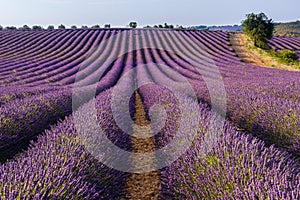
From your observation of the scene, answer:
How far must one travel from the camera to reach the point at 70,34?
3044cm

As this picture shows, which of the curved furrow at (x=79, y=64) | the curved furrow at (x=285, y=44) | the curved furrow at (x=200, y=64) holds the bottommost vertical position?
the curved furrow at (x=79, y=64)

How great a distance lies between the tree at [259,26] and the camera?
24.4 m

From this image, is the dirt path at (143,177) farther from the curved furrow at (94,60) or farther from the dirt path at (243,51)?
the dirt path at (243,51)

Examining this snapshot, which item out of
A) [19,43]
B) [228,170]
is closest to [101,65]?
[19,43]

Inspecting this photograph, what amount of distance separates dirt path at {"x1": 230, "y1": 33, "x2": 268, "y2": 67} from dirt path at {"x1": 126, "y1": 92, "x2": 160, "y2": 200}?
54.9ft

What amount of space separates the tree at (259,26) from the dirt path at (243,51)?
4.77 ft

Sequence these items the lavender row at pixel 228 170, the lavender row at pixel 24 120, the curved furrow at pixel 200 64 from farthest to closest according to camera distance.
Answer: the curved furrow at pixel 200 64 < the lavender row at pixel 24 120 < the lavender row at pixel 228 170

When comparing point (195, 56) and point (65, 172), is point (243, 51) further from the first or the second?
point (65, 172)

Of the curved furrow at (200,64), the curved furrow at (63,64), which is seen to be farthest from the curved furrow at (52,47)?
the curved furrow at (200,64)

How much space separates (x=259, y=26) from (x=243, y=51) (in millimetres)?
2270

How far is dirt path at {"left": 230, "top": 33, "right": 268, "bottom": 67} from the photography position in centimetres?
2184

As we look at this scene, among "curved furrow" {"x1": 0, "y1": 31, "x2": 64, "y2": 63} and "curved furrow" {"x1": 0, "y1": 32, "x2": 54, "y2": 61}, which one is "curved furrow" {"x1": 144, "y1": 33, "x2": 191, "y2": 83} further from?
"curved furrow" {"x1": 0, "y1": 32, "x2": 54, "y2": 61}

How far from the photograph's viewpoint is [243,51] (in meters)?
25.2

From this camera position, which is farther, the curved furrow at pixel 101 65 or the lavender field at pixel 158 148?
the curved furrow at pixel 101 65
